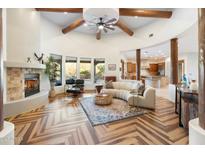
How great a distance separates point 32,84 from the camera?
5402 mm

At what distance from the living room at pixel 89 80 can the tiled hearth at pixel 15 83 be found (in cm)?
3

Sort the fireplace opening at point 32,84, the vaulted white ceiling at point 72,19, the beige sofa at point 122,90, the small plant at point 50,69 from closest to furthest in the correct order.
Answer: the fireplace opening at point 32,84 < the beige sofa at point 122,90 < the vaulted white ceiling at point 72,19 < the small plant at point 50,69

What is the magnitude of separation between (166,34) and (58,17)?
519cm

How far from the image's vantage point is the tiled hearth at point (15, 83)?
4059 mm

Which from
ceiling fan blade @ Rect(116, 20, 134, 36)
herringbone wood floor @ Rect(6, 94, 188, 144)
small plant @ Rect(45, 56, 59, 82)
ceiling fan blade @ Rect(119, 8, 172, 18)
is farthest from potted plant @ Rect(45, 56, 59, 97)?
ceiling fan blade @ Rect(119, 8, 172, 18)

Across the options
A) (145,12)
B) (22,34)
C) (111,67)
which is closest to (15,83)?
(22,34)

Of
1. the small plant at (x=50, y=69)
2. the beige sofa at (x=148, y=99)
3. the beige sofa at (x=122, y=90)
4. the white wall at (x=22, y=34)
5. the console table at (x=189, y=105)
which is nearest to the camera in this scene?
the console table at (x=189, y=105)

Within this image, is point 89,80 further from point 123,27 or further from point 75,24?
point 123,27

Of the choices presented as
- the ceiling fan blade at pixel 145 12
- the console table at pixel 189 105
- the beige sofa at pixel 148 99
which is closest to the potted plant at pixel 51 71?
the ceiling fan blade at pixel 145 12

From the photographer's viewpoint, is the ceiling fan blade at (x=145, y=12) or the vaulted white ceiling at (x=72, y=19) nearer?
the ceiling fan blade at (x=145, y=12)

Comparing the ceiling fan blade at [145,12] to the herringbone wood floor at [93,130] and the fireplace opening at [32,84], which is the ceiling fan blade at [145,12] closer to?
the herringbone wood floor at [93,130]

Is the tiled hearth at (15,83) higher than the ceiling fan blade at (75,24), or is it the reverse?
the ceiling fan blade at (75,24)
